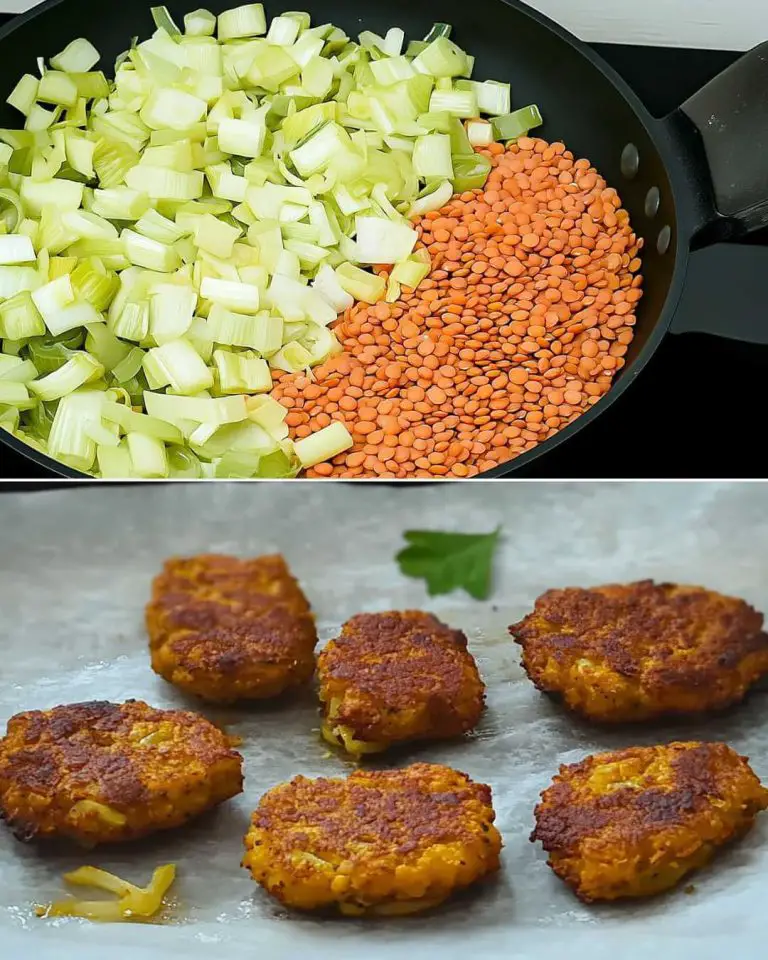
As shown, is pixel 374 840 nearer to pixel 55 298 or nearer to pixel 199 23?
pixel 55 298

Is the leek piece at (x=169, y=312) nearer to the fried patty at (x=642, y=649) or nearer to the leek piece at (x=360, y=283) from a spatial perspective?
the leek piece at (x=360, y=283)

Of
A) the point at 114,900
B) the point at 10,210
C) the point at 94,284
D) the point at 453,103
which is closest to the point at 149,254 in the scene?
the point at 94,284

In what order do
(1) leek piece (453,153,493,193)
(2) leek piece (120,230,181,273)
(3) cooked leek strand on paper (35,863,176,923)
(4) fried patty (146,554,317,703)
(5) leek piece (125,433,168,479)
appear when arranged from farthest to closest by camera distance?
(1) leek piece (453,153,493,193) → (2) leek piece (120,230,181,273) → (5) leek piece (125,433,168,479) → (4) fried patty (146,554,317,703) → (3) cooked leek strand on paper (35,863,176,923)

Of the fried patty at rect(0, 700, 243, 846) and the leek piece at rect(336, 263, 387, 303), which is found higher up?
the leek piece at rect(336, 263, 387, 303)

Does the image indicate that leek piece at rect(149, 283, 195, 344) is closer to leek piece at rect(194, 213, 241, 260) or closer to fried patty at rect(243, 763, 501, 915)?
leek piece at rect(194, 213, 241, 260)

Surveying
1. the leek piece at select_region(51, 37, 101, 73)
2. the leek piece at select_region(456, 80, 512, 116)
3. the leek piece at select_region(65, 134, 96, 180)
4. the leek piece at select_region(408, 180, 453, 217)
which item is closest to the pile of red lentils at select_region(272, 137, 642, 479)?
the leek piece at select_region(408, 180, 453, 217)

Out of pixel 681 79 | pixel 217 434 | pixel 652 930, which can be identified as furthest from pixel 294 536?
pixel 681 79
